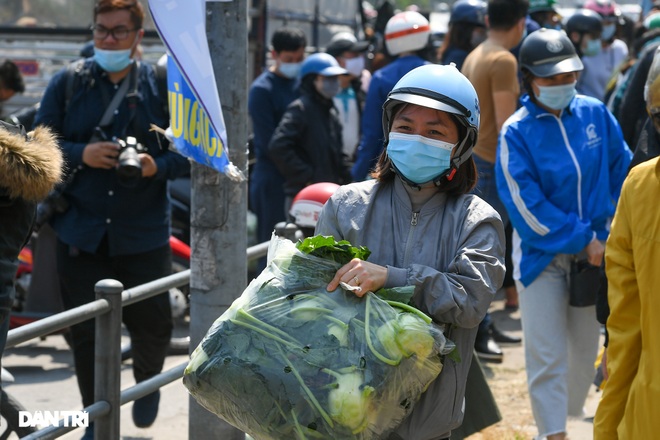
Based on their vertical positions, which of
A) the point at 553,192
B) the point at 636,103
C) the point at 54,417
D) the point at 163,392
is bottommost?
the point at 163,392

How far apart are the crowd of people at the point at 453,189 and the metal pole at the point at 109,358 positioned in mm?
831

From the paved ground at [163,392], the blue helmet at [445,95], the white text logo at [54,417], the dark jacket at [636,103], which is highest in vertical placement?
the blue helmet at [445,95]

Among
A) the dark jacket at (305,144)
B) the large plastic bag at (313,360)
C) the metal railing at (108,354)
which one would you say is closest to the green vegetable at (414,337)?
the large plastic bag at (313,360)

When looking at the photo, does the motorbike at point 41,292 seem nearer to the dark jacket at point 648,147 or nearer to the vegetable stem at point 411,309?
the dark jacket at point 648,147

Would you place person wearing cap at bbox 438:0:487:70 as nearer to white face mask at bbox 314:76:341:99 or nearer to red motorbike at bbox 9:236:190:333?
white face mask at bbox 314:76:341:99

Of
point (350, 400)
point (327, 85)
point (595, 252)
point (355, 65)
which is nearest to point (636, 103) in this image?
point (595, 252)

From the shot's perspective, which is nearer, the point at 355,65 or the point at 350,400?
the point at 350,400

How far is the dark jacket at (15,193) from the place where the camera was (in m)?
3.72

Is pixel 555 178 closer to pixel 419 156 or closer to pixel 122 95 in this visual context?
pixel 419 156

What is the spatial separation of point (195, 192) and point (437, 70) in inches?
55.8

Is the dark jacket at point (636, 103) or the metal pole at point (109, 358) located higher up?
the dark jacket at point (636, 103)

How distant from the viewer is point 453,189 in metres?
3.46

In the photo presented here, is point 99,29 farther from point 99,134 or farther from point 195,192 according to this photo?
point 195,192

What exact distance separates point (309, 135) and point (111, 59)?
109 inches
